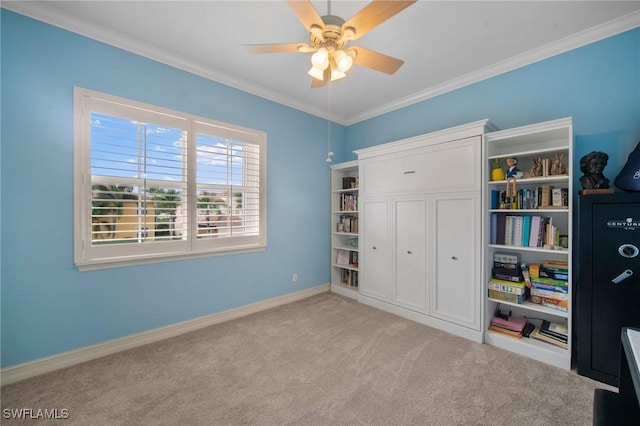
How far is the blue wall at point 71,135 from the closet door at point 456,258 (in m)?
1.05

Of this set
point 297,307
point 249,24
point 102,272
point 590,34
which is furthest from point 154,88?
point 590,34

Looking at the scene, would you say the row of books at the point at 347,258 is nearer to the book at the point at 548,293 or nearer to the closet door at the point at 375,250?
the closet door at the point at 375,250

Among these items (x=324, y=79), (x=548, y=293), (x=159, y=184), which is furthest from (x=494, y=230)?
(x=159, y=184)

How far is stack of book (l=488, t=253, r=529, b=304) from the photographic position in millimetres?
2359

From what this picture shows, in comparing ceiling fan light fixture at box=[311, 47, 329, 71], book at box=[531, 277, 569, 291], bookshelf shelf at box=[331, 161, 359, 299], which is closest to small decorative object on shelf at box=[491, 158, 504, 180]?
book at box=[531, 277, 569, 291]

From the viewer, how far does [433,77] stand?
2.98 metres

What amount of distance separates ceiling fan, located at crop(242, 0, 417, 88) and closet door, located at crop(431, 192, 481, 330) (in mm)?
1525

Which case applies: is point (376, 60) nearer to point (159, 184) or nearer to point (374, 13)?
point (374, 13)

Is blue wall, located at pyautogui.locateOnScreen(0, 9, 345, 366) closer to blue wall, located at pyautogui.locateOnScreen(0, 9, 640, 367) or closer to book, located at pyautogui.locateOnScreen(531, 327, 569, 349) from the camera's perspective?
blue wall, located at pyautogui.locateOnScreen(0, 9, 640, 367)

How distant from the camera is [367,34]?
2270 mm

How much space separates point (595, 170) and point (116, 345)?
4.25m

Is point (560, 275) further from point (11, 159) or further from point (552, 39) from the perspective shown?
point (11, 159)

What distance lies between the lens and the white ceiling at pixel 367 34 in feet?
6.44

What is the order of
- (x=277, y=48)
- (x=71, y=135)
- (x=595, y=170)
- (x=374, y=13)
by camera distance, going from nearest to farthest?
(x=374, y=13) < (x=277, y=48) < (x=595, y=170) < (x=71, y=135)
